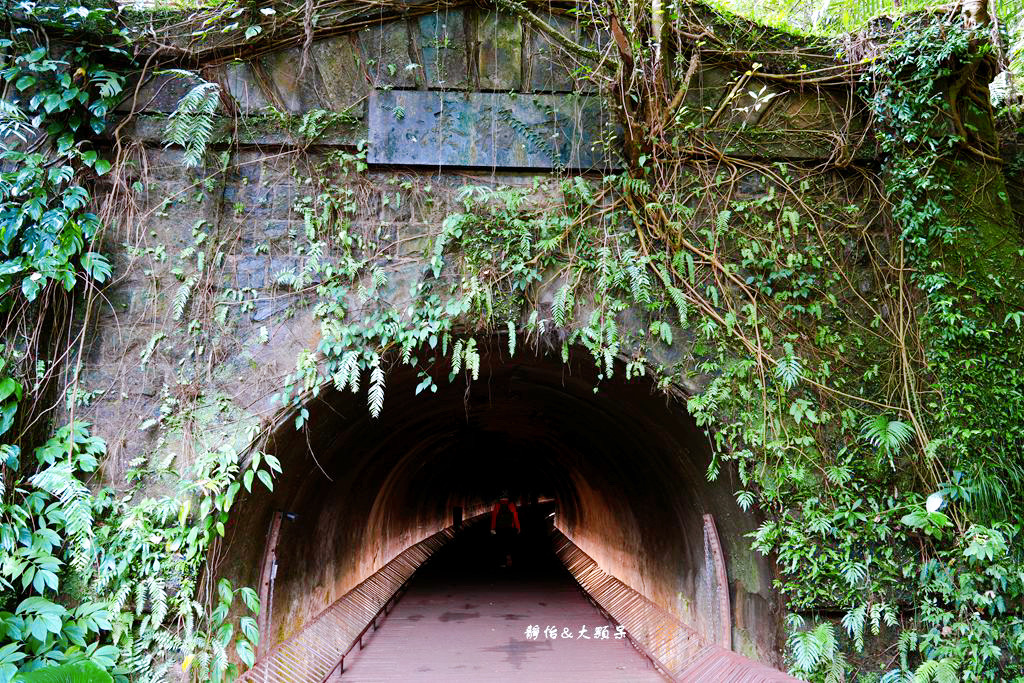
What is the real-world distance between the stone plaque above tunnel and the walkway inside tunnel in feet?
16.6

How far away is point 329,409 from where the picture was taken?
5.46m

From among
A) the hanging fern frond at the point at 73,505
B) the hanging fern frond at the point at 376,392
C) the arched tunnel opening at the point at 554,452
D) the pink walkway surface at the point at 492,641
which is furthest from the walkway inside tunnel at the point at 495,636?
the hanging fern frond at the point at 376,392

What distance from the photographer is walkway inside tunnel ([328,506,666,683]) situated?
7086mm

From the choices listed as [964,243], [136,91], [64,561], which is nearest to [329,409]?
[64,561]

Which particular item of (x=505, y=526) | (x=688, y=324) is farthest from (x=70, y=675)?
(x=505, y=526)

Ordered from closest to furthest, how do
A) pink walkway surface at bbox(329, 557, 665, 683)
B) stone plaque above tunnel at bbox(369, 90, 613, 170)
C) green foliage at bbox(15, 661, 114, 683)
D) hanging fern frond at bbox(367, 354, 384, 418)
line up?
green foliage at bbox(15, 661, 114, 683) < hanging fern frond at bbox(367, 354, 384, 418) < stone plaque above tunnel at bbox(369, 90, 613, 170) < pink walkway surface at bbox(329, 557, 665, 683)

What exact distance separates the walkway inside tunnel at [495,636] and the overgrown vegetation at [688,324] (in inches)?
117

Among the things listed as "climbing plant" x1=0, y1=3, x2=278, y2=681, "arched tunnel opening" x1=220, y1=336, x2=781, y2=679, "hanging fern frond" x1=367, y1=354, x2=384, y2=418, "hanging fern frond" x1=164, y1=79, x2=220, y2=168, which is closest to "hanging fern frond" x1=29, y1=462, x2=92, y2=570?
"climbing plant" x1=0, y1=3, x2=278, y2=681

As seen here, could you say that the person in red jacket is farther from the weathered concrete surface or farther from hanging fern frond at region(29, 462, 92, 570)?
hanging fern frond at region(29, 462, 92, 570)

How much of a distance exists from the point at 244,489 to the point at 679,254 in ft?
12.0

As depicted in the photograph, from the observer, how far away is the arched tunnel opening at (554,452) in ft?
17.7

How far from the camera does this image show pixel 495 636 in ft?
28.3

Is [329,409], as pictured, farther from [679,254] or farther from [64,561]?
[679,254]

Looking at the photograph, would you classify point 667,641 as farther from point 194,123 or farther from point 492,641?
point 194,123
